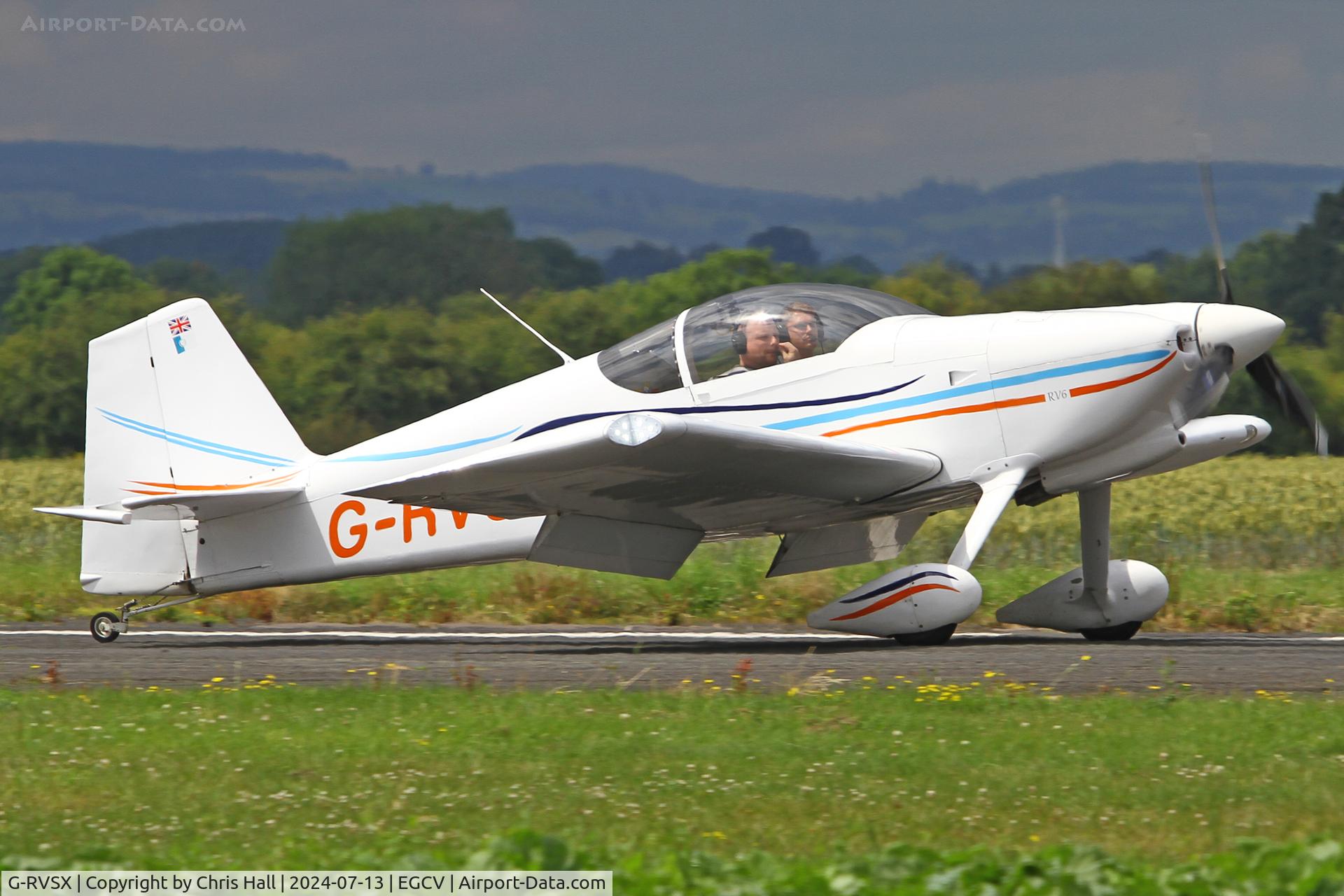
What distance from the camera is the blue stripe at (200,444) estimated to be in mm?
11789

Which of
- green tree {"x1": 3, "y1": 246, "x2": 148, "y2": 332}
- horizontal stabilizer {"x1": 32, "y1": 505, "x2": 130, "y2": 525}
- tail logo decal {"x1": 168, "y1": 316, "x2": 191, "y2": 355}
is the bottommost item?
horizontal stabilizer {"x1": 32, "y1": 505, "x2": 130, "y2": 525}

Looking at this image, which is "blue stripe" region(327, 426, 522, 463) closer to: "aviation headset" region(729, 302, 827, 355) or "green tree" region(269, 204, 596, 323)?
"aviation headset" region(729, 302, 827, 355)

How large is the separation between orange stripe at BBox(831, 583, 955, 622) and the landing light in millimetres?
1978

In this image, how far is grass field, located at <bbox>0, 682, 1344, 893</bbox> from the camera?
17.3ft

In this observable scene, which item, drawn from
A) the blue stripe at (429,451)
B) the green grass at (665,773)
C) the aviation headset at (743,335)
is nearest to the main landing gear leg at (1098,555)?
the aviation headset at (743,335)

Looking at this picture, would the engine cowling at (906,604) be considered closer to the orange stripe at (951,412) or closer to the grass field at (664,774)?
the orange stripe at (951,412)

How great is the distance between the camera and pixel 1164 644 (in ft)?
34.9

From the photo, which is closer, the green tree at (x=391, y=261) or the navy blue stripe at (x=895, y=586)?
the navy blue stripe at (x=895, y=586)

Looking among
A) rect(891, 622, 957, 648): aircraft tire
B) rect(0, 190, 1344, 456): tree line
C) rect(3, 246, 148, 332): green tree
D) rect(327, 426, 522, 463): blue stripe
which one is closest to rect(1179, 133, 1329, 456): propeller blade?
rect(891, 622, 957, 648): aircraft tire

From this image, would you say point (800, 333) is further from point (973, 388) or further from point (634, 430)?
point (634, 430)

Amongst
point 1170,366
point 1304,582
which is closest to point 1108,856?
point 1170,366

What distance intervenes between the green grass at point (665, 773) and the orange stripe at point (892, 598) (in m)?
1.58

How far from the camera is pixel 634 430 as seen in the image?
902cm

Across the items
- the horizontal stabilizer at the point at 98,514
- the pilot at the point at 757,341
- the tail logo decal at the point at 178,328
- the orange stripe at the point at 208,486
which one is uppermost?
the tail logo decal at the point at 178,328
